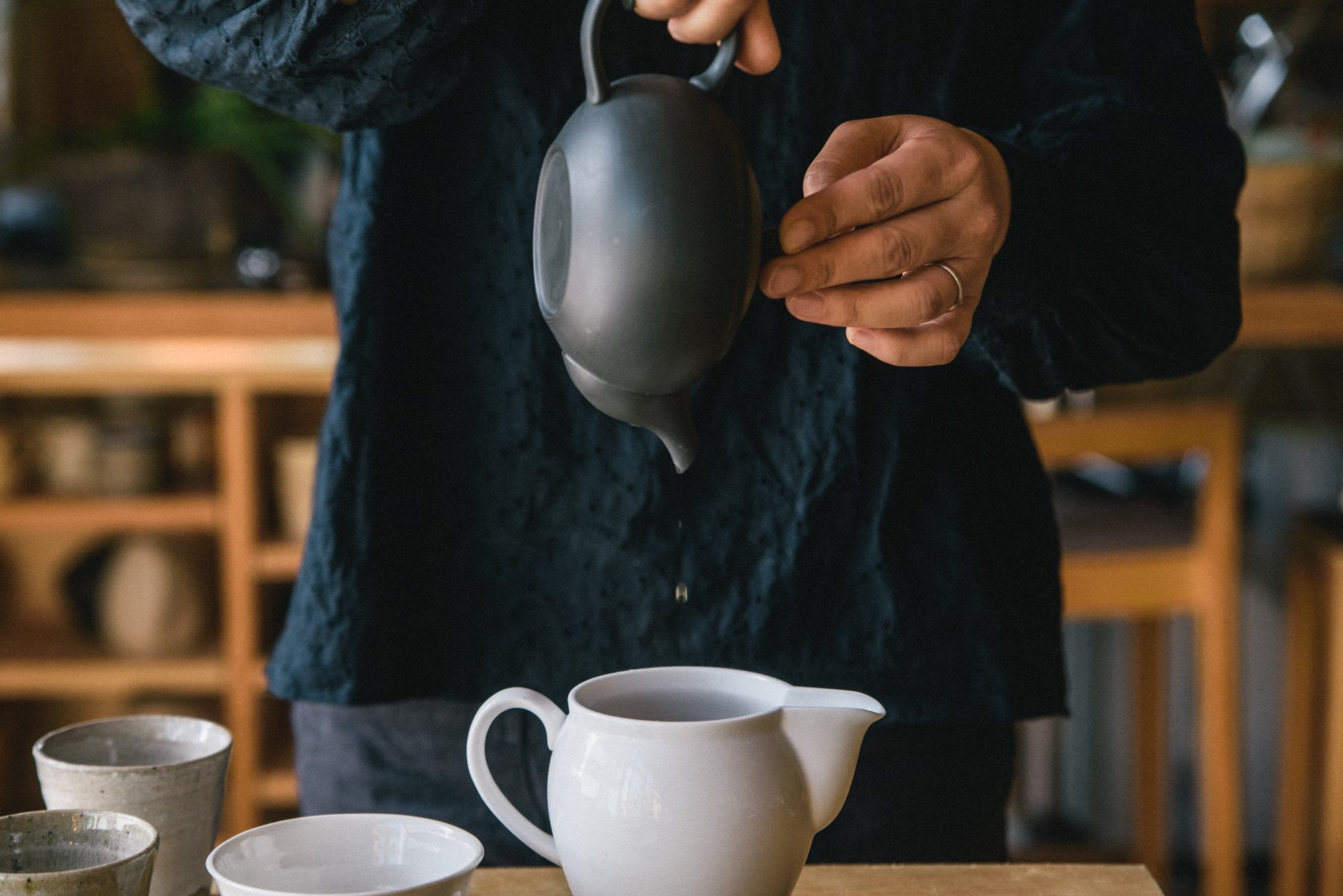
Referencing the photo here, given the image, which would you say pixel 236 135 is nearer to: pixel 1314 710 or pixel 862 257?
pixel 862 257

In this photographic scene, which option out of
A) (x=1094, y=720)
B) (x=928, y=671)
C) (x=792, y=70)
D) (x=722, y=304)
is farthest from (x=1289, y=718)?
(x=722, y=304)

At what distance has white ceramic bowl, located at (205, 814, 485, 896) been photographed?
0.53 meters

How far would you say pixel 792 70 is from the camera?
773 mm

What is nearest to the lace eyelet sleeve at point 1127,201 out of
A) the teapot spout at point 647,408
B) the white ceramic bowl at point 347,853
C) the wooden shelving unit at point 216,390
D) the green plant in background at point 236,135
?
the teapot spout at point 647,408

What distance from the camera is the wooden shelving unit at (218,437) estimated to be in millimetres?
1854

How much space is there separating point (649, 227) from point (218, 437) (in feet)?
5.50

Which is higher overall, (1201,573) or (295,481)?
(295,481)

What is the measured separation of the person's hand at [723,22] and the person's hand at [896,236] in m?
0.01

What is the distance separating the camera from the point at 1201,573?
1.87 m

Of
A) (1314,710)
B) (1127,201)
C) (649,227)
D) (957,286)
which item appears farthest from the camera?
(1314,710)

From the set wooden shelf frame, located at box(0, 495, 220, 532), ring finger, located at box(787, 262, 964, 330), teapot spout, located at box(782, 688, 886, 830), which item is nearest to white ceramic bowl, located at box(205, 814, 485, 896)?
teapot spout, located at box(782, 688, 886, 830)

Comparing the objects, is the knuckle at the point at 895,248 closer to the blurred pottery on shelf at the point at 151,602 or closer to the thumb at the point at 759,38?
the thumb at the point at 759,38

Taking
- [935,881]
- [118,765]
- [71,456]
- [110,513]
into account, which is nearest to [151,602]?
[110,513]

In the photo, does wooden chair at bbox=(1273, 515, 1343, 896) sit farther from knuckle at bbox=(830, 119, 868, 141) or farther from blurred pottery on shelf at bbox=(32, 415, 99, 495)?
blurred pottery on shelf at bbox=(32, 415, 99, 495)
